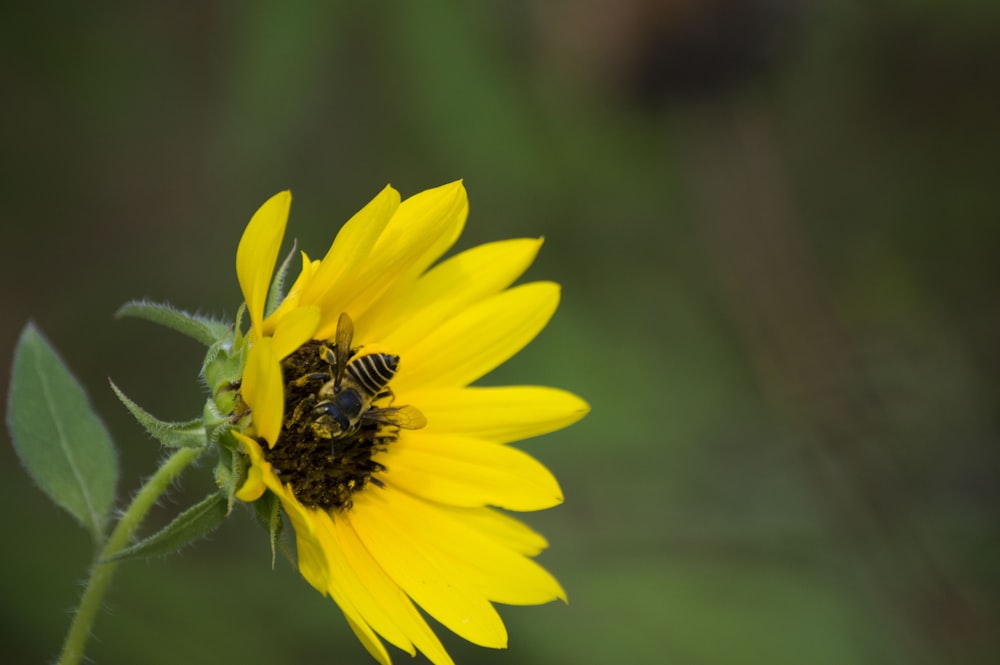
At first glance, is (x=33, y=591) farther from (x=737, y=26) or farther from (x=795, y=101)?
(x=795, y=101)

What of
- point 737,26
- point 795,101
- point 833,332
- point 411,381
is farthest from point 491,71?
point 411,381

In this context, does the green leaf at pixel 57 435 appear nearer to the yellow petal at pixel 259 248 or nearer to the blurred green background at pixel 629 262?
the yellow petal at pixel 259 248

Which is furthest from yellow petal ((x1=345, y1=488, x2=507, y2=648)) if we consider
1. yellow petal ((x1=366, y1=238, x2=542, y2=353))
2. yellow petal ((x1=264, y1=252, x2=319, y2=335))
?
yellow petal ((x1=264, y1=252, x2=319, y2=335))

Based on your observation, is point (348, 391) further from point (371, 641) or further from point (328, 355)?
point (371, 641)

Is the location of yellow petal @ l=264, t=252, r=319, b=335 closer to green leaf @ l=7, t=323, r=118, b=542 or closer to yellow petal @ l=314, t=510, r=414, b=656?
yellow petal @ l=314, t=510, r=414, b=656

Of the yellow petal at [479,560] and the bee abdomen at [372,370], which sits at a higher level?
the bee abdomen at [372,370]

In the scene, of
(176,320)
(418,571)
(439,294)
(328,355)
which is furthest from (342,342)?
(418,571)

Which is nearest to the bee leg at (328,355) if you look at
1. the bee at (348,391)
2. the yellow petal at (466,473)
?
the bee at (348,391)

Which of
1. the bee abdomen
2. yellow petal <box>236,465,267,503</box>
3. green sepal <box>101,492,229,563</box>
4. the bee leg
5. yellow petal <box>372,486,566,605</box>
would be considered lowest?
yellow petal <box>372,486,566,605</box>
